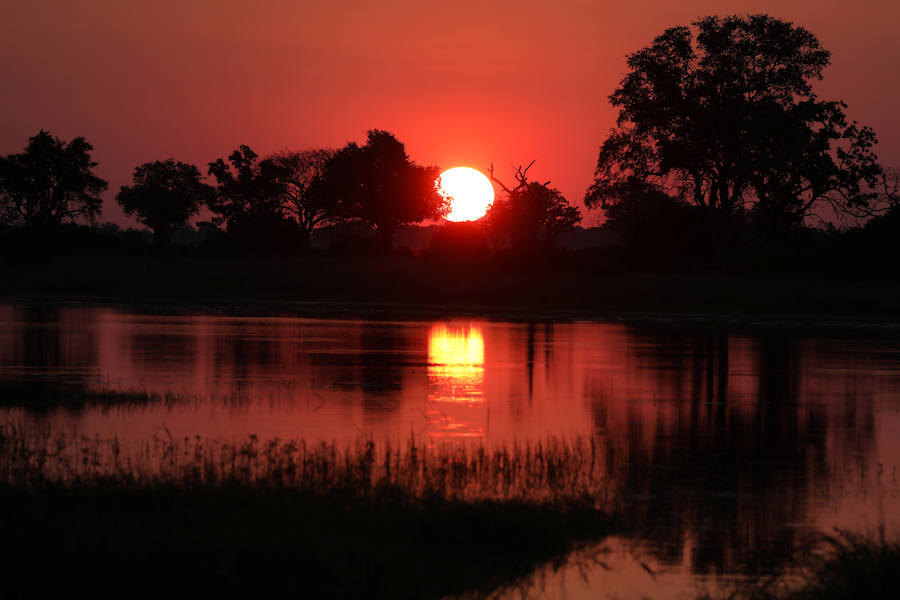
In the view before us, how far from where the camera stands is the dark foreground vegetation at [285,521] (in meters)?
8.82

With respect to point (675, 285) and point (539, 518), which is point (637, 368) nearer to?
point (539, 518)

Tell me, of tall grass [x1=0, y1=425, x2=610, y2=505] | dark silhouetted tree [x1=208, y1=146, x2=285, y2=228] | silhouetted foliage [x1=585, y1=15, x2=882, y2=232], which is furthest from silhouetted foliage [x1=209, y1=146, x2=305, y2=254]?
tall grass [x1=0, y1=425, x2=610, y2=505]

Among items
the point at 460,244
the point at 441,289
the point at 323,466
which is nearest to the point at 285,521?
the point at 323,466

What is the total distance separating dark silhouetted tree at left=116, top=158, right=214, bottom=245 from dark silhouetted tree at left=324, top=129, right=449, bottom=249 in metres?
19.3

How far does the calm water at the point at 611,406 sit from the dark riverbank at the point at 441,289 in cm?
2138

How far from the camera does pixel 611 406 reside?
20.1 m

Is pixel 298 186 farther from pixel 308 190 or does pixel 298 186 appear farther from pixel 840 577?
pixel 840 577

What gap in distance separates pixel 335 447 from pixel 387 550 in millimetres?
5371

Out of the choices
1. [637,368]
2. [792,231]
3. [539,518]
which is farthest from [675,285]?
[539,518]

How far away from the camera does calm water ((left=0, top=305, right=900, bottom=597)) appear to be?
11.3m

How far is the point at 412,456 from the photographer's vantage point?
43.4ft

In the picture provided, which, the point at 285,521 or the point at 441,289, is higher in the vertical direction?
the point at 441,289

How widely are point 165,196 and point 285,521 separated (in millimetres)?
131148

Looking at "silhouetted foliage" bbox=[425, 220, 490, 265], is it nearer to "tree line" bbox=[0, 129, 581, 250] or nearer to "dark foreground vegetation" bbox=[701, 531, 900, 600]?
"tree line" bbox=[0, 129, 581, 250]
